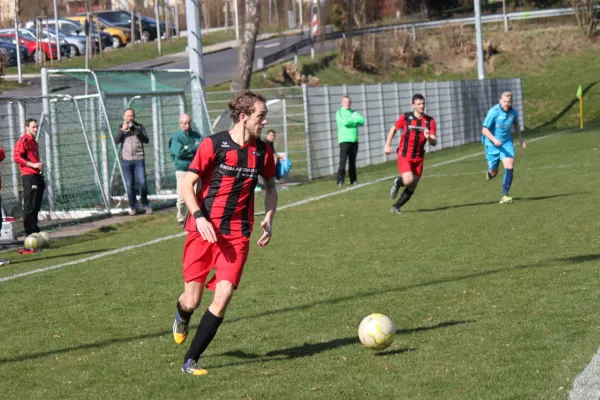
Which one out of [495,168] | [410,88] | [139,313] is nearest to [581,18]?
[410,88]

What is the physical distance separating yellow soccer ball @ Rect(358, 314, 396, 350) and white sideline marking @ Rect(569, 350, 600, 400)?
1396 millimetres

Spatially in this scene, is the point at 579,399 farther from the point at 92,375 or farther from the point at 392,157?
the point at 392,157

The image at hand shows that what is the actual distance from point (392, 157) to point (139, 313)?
72.3 ft

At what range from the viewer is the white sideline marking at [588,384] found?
5.39m

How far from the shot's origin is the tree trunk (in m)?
27.9

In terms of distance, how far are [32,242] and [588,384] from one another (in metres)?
9.88

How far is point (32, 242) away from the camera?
1373 cm

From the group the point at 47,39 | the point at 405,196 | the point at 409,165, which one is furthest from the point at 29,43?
the point at 409,165

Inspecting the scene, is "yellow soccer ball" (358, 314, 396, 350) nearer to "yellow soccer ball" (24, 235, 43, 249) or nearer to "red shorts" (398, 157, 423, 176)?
"yellow soccer ball" (24, 235, 43, 249)

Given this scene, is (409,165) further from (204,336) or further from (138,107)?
(204,336)

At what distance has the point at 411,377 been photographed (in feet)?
19.9

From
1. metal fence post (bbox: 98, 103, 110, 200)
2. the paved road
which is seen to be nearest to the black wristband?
metal fence post (bbox: 98, 103, 110, 200)

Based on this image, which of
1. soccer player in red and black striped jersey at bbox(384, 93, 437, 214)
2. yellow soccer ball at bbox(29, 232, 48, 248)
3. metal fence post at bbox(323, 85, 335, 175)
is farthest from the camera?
metal fence post at bbox(323, 85, 335, 175)

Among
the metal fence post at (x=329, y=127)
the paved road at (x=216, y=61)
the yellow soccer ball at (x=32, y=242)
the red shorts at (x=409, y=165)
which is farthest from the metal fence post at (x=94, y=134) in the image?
the paved road at (x=216, y=61)
